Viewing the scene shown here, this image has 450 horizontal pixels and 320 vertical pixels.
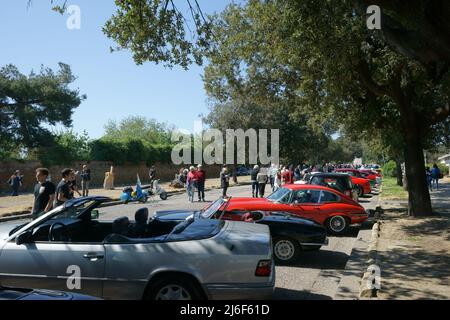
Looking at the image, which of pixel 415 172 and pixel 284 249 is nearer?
pixel 284 249

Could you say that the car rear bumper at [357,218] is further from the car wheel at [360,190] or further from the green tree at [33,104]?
the green tree at [33,104]

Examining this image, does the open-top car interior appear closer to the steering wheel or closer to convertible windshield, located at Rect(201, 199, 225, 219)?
the steering wheel

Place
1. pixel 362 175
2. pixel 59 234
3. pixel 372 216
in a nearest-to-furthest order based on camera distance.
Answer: pixel 59 234
pixel 372 216
pixel 362 175

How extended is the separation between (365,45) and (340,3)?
13.5 ft

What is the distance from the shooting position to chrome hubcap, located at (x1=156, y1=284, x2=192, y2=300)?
4895mm

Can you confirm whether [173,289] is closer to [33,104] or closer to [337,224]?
[337,224]

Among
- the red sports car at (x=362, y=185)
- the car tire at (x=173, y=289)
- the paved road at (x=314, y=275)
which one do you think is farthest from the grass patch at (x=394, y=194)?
the car tire at (x=173, y=289)

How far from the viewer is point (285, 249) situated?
8.24 m

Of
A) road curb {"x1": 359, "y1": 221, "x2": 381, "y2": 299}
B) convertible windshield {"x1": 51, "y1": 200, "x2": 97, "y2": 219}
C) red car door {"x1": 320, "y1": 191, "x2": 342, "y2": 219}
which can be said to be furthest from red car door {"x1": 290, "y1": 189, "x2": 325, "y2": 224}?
convertible windshield {"x1": 51, "y1": 200, "x2": 97, "y2": 219}

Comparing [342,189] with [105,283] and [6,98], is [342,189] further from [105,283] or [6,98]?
[6,98]

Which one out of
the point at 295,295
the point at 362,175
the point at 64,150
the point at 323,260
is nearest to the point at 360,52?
the point at 323,260

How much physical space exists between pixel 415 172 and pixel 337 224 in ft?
14.5

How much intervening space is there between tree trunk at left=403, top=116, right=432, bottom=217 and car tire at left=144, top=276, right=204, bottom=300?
458 inches
